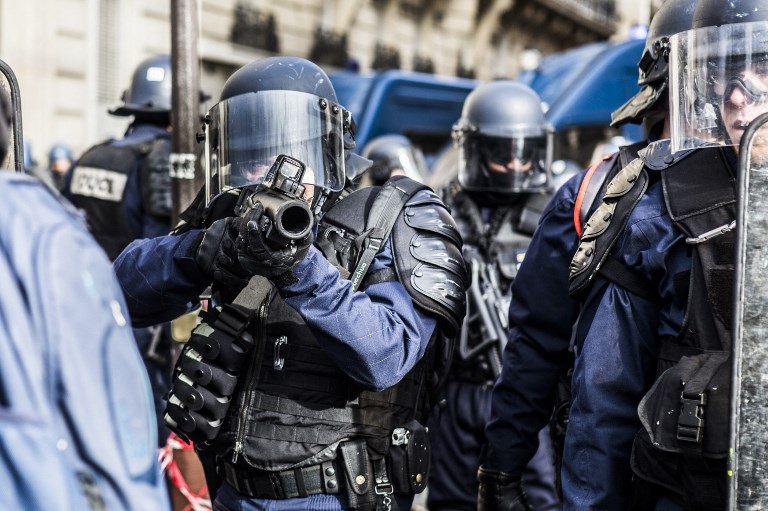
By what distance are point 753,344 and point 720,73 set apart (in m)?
0.70

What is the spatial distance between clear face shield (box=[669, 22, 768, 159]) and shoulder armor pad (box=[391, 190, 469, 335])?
63 centimetres

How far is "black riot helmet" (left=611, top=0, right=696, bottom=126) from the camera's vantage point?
119 inches

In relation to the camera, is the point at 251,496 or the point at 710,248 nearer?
the point at 710,248

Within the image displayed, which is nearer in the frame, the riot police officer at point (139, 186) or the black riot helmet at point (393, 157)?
the riot police officer at point (139, 186)

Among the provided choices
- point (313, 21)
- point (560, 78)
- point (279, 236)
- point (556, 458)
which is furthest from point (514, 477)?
point (313, 21)

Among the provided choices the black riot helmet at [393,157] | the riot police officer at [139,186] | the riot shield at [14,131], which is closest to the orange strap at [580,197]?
the riot shield at [14,131]

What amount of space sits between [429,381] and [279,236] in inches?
36.2

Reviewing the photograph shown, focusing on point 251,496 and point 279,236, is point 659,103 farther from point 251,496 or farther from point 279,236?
point 251,496

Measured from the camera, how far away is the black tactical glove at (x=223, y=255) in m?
2.46

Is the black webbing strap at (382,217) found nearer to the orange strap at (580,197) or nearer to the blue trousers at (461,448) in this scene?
the orange strap at (580,197)

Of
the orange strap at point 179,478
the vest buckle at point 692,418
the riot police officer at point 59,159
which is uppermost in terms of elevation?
the riot police officer at point 59,159

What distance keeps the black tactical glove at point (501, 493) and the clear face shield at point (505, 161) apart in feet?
6.36

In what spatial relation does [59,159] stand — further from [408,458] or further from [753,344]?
[753,344]

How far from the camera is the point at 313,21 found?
19.0m
